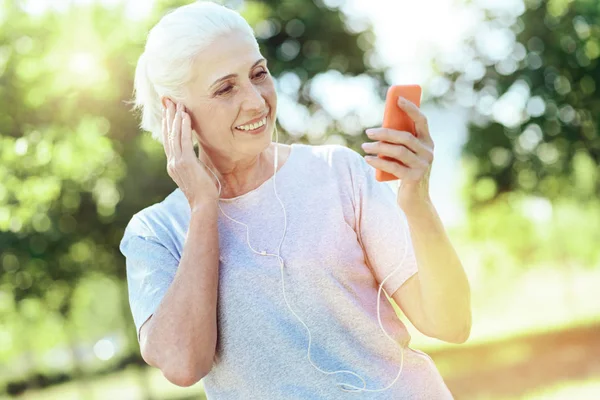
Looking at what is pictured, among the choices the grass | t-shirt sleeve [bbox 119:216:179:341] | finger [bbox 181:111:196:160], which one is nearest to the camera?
t-shirt sleeve [bbox 119:216:179:341]

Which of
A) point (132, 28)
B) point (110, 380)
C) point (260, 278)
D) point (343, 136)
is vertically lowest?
point (110, 380)

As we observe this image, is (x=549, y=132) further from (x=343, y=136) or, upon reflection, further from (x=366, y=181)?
(x=366, y=181)

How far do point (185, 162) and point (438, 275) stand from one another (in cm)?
82

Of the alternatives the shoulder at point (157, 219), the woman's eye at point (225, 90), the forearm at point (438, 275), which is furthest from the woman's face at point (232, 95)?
the forearm at point (438, 275)

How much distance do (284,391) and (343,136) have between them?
13.5 metres

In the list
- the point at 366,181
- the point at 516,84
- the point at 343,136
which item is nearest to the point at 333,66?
the point at 343,136

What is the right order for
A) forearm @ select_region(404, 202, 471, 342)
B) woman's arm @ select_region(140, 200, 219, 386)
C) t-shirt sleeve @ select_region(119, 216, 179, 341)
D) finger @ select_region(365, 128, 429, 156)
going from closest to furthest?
finger @ select_region(365, 128, 429, 156)
forearm @ select_region(404, 202, 471, 342)
woman's arm @ select_region(140, 200, 219, 386)
t-shirt sleeve @ select_region(119, 216, 179, 341)

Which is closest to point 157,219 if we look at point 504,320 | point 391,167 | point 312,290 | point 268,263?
point 268,263

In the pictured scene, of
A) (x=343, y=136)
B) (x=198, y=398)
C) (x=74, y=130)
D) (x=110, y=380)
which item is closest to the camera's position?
(x=74, y=130)

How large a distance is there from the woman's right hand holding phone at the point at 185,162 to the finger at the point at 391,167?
0.58m

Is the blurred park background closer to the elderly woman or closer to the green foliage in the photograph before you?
the green foliage

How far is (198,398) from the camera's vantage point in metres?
18.1

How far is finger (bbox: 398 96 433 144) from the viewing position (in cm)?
196

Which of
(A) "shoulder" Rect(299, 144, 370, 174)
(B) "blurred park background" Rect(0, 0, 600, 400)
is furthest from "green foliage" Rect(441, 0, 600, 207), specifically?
(A) "shoulder" Rect(299, 144, 370, 174)
